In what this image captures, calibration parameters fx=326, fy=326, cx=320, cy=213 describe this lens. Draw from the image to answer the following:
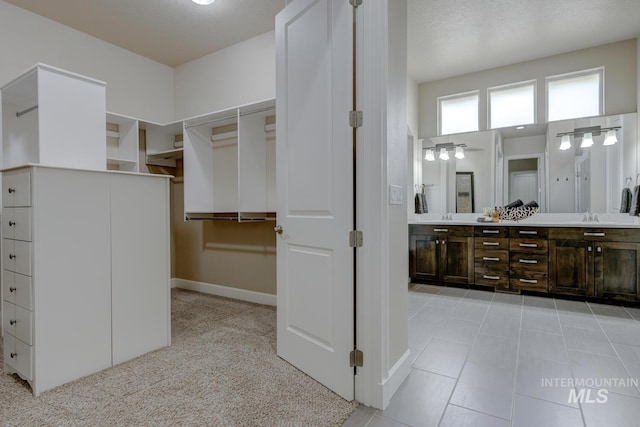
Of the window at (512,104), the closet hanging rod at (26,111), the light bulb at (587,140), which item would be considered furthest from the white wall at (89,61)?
the light bulb at (587,140)

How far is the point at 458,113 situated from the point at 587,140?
1594mm

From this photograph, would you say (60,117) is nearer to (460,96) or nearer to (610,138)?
(460,96)

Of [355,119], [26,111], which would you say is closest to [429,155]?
[355,119]

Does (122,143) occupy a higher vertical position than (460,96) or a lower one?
lower

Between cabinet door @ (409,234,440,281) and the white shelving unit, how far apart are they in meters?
3.61

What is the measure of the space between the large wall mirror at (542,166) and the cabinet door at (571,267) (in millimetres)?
693

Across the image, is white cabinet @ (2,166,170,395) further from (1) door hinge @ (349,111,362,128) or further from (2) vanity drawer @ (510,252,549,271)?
(2) vanity drawer @ (510,252,549,271)

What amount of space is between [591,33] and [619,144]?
1.32 meters

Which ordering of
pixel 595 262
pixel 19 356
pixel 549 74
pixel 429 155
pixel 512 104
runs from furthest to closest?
pixel 429 155 < pixel 512 104 < pixel 549 74 < pixel 595 262 < pixel 19 356

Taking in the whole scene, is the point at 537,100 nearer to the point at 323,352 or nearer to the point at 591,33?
the point at 591,33

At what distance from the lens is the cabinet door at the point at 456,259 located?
4.20 metres

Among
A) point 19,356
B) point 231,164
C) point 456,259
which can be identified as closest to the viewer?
point 19,356

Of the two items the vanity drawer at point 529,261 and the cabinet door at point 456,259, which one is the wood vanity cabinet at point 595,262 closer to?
the vanity drawer at point 529,261

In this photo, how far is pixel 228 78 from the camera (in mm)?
3900
